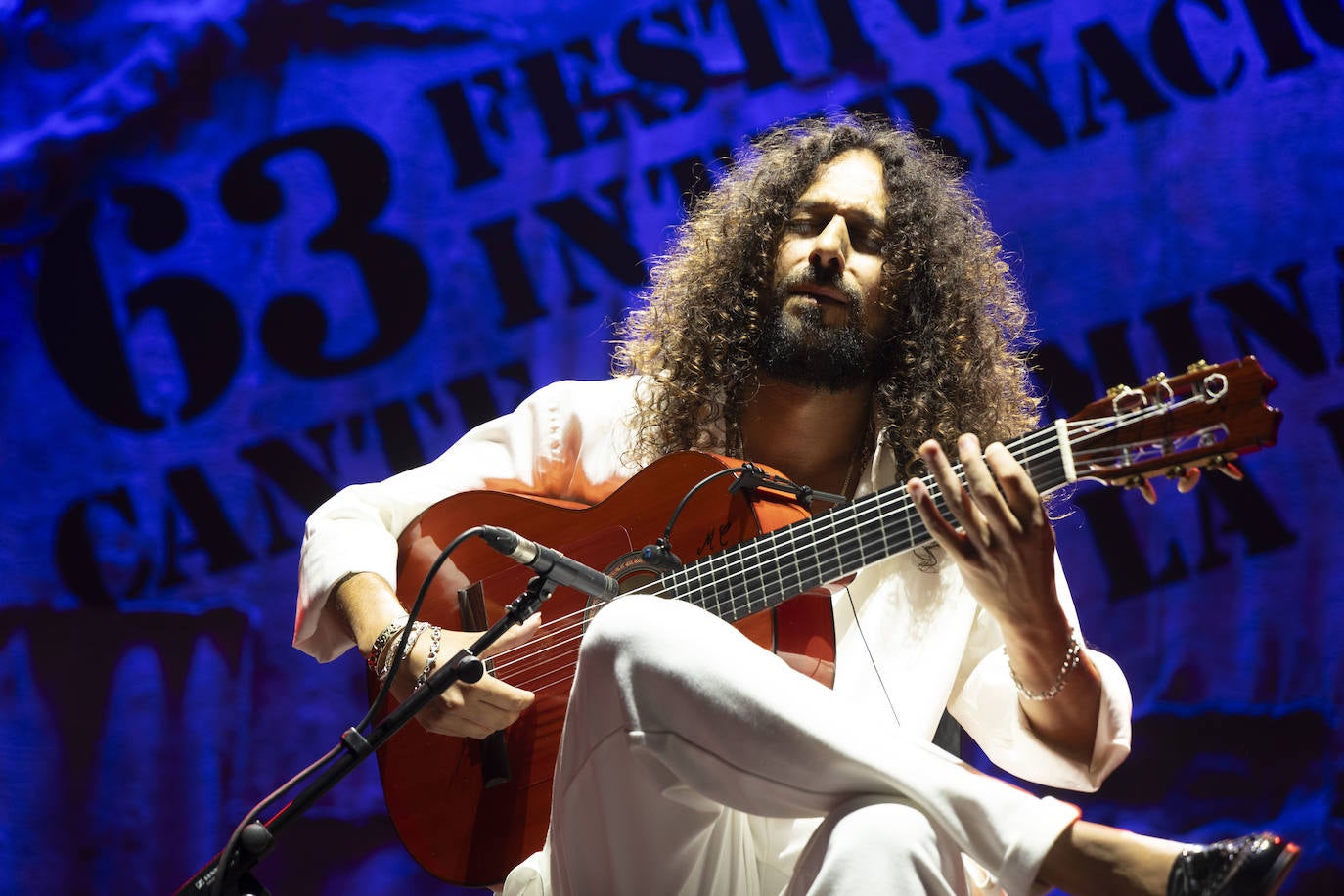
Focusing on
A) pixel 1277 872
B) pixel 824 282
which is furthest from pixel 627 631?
pixel 824 282

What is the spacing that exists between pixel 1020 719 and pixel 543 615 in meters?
0.83

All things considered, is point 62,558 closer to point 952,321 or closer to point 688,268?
point 688,268

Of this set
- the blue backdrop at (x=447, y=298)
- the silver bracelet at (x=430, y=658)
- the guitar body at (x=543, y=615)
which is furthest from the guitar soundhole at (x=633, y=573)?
the blue backdrop at (x=447, y=298)

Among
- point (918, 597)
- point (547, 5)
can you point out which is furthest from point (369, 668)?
point (547, 5)

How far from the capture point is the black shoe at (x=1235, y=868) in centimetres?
114

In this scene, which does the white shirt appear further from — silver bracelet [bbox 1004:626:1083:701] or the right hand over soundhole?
the right hand over soundhole

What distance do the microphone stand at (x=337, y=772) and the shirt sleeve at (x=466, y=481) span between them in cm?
62

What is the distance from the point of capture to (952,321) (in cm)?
248

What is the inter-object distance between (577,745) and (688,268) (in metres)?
1.52

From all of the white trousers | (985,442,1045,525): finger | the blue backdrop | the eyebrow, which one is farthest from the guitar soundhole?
the blue backdrop

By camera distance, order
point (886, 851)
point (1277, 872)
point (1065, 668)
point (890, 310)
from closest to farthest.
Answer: point (1277, 872) < point (886, 851) < point (1065, 668) < point (890, 310)

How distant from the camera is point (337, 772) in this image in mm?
1500

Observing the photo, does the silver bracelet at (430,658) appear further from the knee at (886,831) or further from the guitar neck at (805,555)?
the knee at (886,831)

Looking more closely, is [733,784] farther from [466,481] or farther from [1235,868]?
[466,481]
